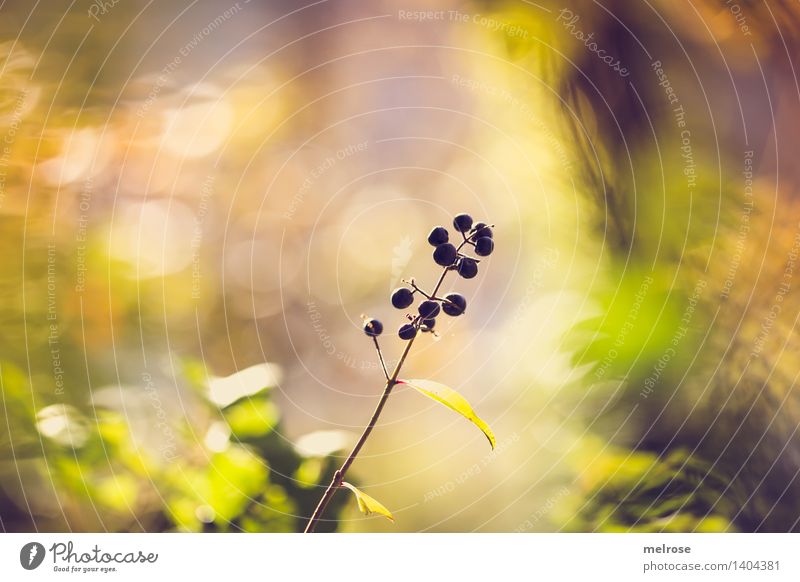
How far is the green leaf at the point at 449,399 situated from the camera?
53 centimetres

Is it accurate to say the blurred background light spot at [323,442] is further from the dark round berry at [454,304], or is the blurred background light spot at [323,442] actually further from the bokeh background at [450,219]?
the dark round berry at [454,304]

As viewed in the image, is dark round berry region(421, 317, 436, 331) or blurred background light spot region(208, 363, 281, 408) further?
blurred background light spot region(208, 363, 281, 408)

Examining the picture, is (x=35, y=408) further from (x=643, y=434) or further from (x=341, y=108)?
(x=643, y=434)

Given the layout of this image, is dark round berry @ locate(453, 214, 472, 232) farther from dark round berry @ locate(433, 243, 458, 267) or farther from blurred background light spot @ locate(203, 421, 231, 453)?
blurred background light spot @ locate(203, 421, 231, 453)

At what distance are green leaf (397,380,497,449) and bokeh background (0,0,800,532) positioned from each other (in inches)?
6.5

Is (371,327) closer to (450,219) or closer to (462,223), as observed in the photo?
(462,223)

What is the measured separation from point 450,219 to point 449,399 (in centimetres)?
27

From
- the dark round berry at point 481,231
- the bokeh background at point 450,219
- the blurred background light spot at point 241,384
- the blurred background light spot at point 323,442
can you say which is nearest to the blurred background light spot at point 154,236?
the bokeh background at point 450,219

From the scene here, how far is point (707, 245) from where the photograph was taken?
2.42 ft

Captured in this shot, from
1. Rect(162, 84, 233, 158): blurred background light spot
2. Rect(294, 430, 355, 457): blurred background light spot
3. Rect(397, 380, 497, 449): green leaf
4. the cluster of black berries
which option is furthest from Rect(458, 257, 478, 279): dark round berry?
Rect(162, 84, 233, 158): blurred background light spot

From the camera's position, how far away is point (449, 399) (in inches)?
21.3

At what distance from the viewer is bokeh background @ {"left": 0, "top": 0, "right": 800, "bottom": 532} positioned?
703 millimetres
